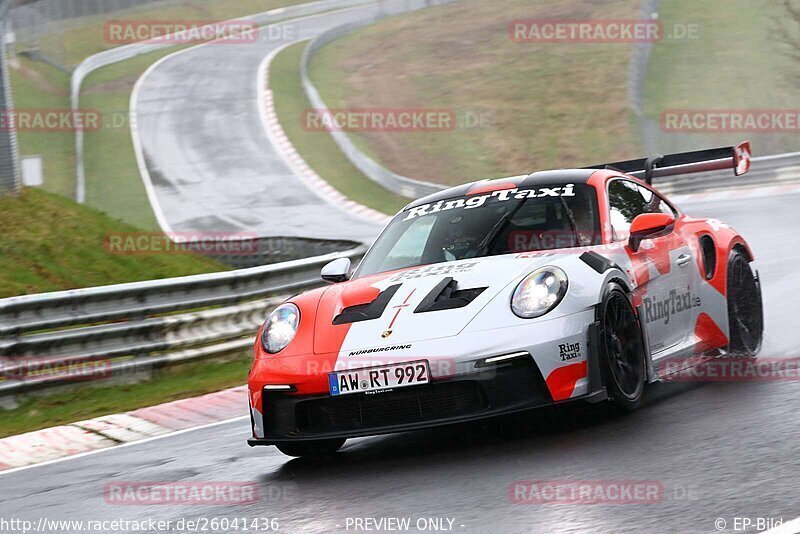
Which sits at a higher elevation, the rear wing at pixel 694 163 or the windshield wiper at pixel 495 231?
the rear wing at pixel 694 163

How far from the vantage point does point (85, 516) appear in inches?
207

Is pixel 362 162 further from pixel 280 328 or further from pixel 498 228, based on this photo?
pixel 280 328

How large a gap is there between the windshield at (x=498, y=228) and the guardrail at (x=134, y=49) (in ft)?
77.3

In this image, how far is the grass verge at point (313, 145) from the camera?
28.2 meters

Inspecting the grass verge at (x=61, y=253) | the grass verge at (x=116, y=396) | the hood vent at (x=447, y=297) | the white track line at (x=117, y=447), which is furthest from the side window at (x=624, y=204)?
the grass verge at (x=61, y=253)

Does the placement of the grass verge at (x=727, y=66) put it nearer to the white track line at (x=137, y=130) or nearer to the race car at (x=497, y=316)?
the white track line at (x=137, y=130)

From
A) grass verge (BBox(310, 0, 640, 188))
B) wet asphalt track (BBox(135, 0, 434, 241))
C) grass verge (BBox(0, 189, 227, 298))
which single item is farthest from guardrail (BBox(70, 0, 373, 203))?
grass verge (BBox(0, 189, 227, 298))

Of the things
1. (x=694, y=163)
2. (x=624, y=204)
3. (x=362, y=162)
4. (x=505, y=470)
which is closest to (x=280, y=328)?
(x=505, y=470)

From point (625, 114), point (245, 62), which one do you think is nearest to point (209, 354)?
point (625, 114)

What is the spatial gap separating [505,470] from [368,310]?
1.24 meters

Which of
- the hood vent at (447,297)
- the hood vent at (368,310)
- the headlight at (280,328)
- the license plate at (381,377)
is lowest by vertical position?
the license plate at (381,377)

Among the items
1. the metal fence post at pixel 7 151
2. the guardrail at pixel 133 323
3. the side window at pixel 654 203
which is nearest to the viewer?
the side window at pixel 654 203

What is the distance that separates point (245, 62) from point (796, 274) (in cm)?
3732

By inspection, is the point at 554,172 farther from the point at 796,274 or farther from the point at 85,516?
the point at 796,274
